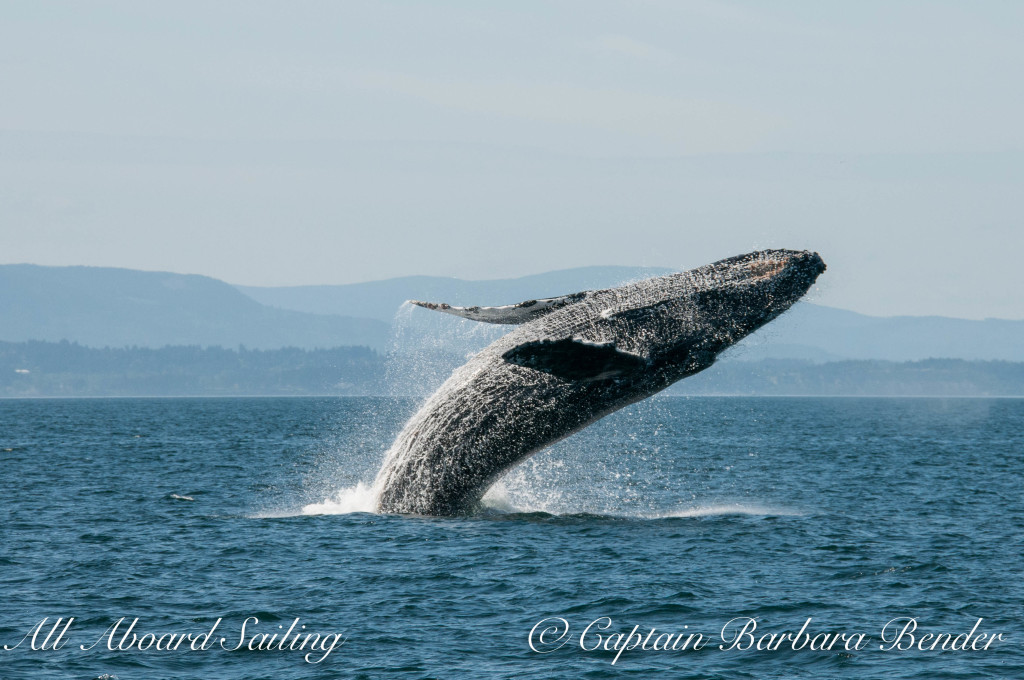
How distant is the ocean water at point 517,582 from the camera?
14.3 m

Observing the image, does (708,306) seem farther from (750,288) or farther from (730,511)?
(730,511)

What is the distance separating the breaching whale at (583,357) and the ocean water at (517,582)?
1.95 m

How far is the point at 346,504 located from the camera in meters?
25.9

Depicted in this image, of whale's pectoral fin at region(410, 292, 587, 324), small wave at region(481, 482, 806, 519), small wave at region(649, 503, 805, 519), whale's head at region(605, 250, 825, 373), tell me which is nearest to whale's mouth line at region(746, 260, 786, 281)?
whale's head at region(605, 250, 825, 373)

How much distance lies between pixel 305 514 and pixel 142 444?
122 ft

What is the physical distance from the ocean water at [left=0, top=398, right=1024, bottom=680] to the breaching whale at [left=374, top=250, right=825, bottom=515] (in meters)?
1.95

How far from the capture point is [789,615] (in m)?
16.4

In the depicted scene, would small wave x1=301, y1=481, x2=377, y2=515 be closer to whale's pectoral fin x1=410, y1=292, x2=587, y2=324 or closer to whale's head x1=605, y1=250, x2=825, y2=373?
whale's pectoral fin x1=410, y1=292, x2=587, y2=324

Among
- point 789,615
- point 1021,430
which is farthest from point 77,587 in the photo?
point 1021,430

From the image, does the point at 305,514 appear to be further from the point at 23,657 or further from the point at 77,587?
the point at 23,657

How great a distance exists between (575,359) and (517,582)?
382cm

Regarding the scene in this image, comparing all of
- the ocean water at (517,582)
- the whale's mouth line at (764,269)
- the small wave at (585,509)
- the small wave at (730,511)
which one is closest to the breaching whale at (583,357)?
the whale's mouth line at (764,269)

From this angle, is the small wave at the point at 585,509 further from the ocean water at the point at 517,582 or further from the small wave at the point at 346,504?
the small wave at the point at 346,504

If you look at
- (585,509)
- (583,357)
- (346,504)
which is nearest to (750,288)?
(583,357)
